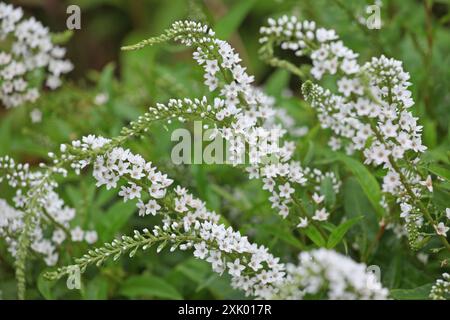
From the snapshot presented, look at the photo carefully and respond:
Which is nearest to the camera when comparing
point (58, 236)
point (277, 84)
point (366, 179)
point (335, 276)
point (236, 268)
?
point (335, 276)

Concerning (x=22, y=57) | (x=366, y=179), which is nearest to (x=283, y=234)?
(x=366, y=179)

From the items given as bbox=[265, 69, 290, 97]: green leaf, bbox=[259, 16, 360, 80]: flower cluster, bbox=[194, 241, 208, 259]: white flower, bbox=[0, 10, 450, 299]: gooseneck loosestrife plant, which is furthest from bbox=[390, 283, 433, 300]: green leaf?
bbox=[265, 69, 290, 97]: green leaf

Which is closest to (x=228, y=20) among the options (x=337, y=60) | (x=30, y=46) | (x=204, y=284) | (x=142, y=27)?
(x=30, y=46)

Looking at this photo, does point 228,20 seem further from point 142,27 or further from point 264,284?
point 142,27

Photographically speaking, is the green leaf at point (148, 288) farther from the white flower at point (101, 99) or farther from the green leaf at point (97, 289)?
the white flower at point (101, 99)

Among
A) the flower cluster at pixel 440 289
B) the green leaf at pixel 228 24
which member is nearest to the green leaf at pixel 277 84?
the green leaf at pixel 228 24

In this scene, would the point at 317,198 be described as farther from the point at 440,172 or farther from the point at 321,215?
the point at 440,172

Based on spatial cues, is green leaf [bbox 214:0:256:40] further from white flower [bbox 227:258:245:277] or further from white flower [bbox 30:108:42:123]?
white flower [bbox 227:258:245:277]
